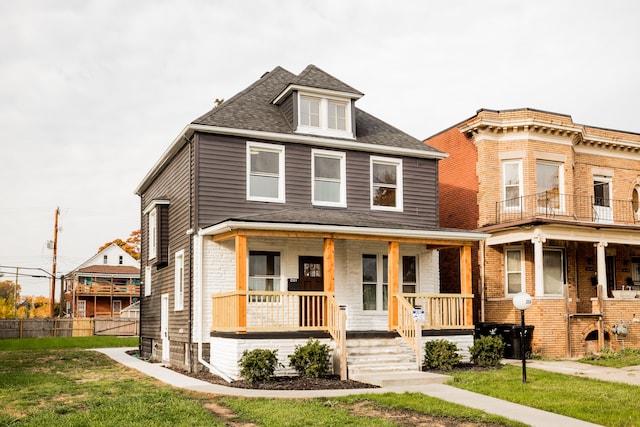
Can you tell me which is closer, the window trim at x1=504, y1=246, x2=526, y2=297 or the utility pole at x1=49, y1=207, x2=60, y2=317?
the window trim at x1=504, y1=246, x2=526, y2=297

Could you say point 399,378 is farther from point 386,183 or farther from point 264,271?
point 386,183

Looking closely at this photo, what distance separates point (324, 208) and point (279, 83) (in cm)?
498

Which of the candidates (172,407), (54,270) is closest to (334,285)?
(172,407)

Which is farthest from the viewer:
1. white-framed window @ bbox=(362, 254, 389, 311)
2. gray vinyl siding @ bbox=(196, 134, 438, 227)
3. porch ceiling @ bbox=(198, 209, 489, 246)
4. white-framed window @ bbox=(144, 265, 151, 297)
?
white-framed window @ bbox=(144, 265, 151, 297)

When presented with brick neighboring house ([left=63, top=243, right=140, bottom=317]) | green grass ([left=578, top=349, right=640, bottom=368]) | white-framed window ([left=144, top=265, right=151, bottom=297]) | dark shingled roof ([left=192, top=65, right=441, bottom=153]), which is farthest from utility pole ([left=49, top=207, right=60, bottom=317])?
green grass ([left=578, top=349, right=640, bottom=368])

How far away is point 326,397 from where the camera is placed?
12.2m

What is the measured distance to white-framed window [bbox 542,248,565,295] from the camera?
883 inches

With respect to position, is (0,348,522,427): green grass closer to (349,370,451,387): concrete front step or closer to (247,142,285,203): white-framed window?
(349,370,451,387): concrete front step

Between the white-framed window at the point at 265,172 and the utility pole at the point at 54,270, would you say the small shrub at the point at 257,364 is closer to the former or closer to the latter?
the white-framed window at the point at 265,172

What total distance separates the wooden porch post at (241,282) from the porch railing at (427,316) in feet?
13.2

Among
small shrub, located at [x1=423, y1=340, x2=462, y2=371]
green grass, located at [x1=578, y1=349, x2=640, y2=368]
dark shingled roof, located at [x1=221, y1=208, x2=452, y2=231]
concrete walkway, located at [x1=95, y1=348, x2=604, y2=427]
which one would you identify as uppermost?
dark shingled roof, located at [x1=221, y1=208, x2=452, y2=231]

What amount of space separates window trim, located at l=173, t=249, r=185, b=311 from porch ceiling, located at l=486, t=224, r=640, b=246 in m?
9.10

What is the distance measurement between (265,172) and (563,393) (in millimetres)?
9394

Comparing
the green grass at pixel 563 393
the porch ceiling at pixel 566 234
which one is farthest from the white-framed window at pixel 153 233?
the green grass at pixel 563 393
